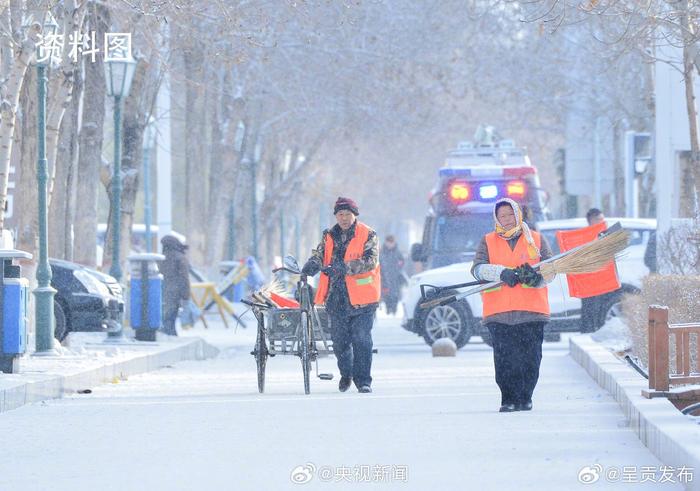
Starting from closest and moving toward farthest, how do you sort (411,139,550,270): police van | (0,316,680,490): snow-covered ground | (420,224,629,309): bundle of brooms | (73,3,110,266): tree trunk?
(0,316,680,490): snow-covered ground, (420,224,629,309): bundle of brooms, (73,3,110,266): tree trunk, (411,139,550,270): police van

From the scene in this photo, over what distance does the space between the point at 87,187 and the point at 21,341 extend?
10595 millimetres

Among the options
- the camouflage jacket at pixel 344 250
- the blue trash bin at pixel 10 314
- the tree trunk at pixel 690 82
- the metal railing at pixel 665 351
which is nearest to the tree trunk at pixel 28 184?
the blue trash bin at pixel 10 314

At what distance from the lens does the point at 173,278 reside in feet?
94.6

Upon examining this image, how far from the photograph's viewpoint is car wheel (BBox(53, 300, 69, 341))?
22.8m

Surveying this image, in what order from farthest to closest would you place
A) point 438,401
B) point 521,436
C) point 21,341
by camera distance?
1. point 21,341
2. point 438,401
3. point 521,436

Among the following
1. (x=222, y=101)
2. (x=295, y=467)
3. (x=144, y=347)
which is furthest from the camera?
(x=222, y=101)

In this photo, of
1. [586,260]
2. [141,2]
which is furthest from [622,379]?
[141,2]

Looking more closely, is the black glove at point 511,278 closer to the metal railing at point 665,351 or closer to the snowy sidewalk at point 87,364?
the metal railing at point 665,351

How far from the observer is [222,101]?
41.5 metres

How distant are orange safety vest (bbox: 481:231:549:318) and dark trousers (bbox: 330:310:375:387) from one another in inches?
95.1

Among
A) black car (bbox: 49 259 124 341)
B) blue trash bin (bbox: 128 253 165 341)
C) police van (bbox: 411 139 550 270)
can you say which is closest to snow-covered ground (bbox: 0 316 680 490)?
black car (bbox: 49 259 124 341)

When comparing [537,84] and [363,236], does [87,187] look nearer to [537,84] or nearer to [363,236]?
[363,236]

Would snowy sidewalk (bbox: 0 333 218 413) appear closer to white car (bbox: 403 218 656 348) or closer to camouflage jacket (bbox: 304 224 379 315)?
camouflage jacket (bbox: 304 224 379 315)

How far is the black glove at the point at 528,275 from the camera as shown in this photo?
13500 millimetres
